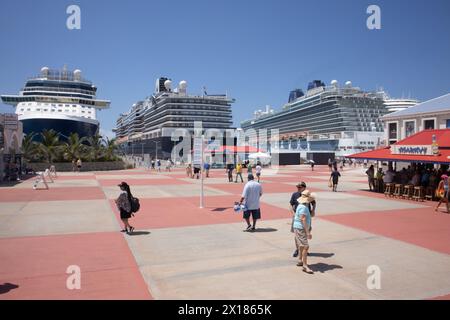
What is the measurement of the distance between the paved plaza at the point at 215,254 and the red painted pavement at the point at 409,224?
0.09 feet

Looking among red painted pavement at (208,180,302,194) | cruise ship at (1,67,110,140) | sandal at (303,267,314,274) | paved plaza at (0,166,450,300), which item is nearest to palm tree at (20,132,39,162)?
cruise ship at (1,67,110,140)

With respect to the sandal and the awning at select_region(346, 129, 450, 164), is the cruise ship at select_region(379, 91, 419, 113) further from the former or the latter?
the sandal

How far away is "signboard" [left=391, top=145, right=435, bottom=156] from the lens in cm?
1636

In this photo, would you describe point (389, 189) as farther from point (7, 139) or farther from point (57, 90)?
point (57, 90)

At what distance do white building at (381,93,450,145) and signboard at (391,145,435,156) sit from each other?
8322mm

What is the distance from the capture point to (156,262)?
6660mm

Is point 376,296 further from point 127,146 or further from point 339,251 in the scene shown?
point 127,146

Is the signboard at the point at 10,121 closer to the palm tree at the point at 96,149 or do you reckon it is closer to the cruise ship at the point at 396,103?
the palm tree at the point at 96,149

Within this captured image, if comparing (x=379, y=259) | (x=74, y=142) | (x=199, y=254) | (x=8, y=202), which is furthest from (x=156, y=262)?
(x=74, y=142)

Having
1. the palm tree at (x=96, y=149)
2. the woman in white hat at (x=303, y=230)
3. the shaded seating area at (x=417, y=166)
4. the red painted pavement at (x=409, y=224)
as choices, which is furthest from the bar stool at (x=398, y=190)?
the palm tree at (x=96, y=149)

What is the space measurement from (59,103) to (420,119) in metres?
56.8

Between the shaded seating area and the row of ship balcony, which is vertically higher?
the row of ship balcony

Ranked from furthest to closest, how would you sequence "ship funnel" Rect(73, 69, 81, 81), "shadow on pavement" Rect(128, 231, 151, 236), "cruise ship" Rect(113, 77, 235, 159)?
"cruise ship" Rect(113, 77, 235, 159) < "ship funnel" Rect(73, 69, 81, 81) < "shadow on pavement" Rect(128, 231, 151, 236)

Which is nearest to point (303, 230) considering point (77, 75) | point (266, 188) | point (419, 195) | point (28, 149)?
point (419, 195)
